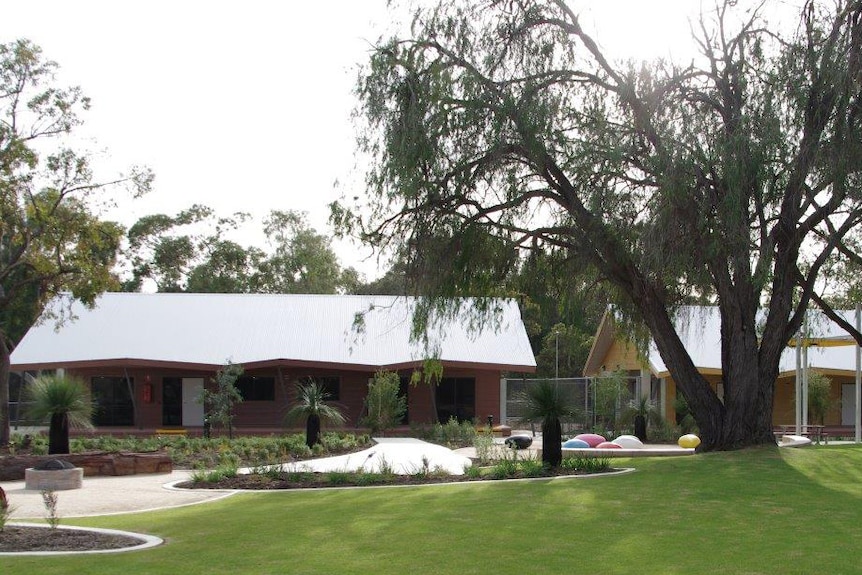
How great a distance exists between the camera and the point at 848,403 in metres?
35.6

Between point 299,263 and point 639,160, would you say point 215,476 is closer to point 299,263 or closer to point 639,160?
point 639,160

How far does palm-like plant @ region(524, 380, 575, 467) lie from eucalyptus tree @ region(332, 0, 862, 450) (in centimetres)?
276

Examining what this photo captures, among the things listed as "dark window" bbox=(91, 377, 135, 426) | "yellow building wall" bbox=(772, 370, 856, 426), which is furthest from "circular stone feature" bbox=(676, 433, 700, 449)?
"dark window" bbox=(91, 377, 135, 426)

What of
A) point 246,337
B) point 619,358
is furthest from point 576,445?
point 619,358

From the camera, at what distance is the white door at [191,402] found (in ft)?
115

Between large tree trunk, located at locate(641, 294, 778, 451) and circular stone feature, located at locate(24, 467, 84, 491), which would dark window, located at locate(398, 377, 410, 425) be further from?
circular stone feature, located at locate(24, 467, 84, 491)

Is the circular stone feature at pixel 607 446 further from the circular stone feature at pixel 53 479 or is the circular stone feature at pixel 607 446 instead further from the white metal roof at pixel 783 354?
the circular stone feature at pixel 53 479

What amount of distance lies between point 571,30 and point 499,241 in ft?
14.0

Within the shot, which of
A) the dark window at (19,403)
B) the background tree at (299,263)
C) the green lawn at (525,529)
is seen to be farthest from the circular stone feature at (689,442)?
the background tree at (299,263)

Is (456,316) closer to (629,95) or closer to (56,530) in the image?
(629,95)

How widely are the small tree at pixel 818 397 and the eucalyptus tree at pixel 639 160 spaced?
14.2 m

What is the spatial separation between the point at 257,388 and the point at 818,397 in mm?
19097

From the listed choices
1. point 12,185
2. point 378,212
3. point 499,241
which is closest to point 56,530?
point 378,212

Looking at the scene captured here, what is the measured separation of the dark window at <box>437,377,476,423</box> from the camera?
1409 inches
